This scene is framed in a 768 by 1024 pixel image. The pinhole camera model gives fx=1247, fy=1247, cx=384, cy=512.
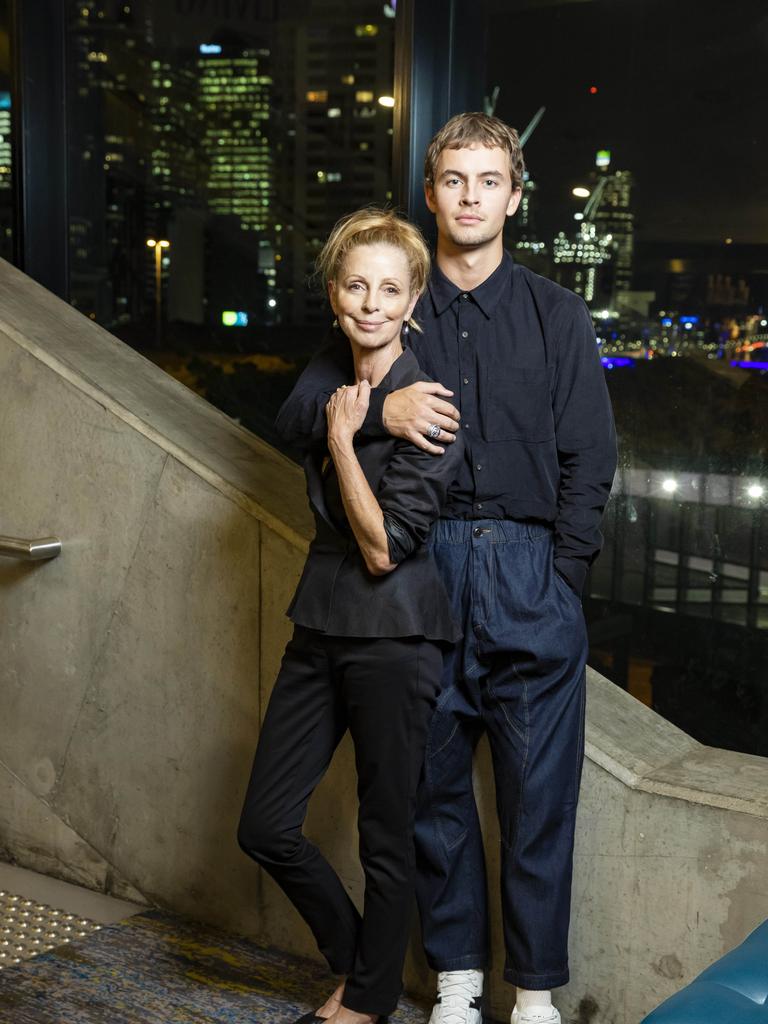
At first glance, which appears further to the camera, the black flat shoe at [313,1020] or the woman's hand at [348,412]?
the black flat shoe at [313,1020]

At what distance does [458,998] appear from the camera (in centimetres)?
254

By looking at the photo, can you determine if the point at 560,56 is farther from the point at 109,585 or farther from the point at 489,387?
the point at 109,585

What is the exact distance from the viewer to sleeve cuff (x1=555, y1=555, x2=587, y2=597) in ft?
7.73

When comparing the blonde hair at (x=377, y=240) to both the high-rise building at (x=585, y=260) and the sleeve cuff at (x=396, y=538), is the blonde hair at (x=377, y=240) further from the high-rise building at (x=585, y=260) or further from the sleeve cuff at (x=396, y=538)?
the high-rise building at (x=585, y=260)

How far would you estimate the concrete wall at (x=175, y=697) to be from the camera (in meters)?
2.51

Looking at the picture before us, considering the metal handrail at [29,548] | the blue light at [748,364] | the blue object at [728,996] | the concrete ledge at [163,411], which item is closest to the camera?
the blue object at [728,996]

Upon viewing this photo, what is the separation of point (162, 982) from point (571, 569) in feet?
4.50

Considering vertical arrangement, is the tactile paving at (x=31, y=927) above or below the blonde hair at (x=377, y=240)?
below

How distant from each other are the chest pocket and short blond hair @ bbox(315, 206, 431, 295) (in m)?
0.23

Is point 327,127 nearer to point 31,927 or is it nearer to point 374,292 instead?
point 374,292

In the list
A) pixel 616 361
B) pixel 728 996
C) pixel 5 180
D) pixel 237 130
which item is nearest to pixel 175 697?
pixel 616 361

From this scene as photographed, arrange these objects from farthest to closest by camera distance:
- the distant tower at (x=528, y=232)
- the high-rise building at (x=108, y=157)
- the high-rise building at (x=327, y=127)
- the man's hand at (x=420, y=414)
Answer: the high-rise building at (x=108, y=157) → the high-rise building at (x=327, y=127) → the distant tower at (x=528, y=232) → the man's hand at (x=420, y=414)

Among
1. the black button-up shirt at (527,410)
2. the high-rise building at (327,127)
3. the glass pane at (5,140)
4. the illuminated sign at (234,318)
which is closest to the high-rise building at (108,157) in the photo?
the glass pane at (5,140)

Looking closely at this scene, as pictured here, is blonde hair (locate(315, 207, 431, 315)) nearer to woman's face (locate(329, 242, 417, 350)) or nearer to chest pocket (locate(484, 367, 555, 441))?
woman's face (locate(329, 242, 417, 350))
